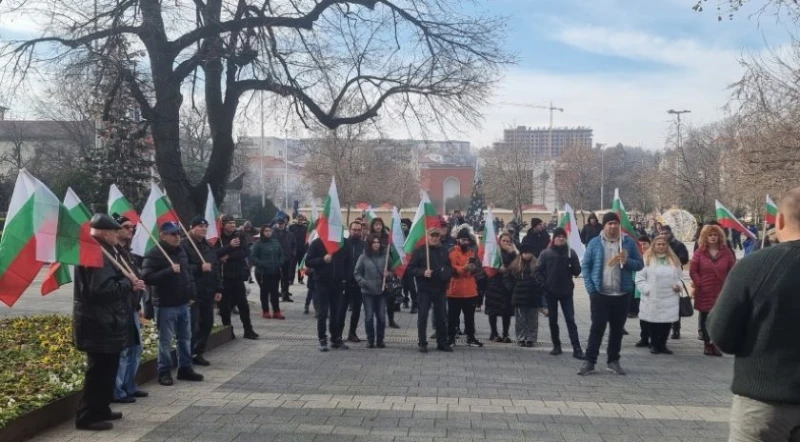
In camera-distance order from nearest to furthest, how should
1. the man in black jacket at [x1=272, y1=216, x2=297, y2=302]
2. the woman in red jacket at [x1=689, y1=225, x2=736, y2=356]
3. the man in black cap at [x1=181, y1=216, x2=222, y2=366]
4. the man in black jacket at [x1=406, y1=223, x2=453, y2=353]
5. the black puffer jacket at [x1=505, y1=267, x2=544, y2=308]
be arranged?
the man in black cap at [x1=181, y1=216, x2=222, y2=366] → the man in black jacket at [x1=406, y1=223, x2=453, y2=353] → the woman in red jacket at [x1=689, y1=225, x2=736, y2=356] → the black puffer jacket at [x1=505, y1=267, x2=544, y2=308] → the man in black jacket at [x1=272, y1=216, x2=297, y2=302]

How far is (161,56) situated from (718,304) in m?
12.0

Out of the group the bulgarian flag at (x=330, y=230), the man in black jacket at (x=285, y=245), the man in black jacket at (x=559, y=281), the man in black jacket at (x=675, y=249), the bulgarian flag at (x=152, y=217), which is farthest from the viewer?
the man in black jacket at (x=285, y=245)

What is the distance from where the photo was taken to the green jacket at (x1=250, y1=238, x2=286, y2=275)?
528 inches

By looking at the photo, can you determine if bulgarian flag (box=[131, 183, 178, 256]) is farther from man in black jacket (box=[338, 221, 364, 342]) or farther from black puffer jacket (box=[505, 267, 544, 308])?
black puffer jacket (box=[505, 267, 544, 308])

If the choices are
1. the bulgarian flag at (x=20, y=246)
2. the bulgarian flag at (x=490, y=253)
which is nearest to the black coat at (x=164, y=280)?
the bulgarian flag at (x=20, y=246)

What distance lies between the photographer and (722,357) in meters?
10.4

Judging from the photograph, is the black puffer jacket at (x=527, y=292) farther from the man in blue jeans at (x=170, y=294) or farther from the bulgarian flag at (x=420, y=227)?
the man in blue jeans at (x=170, y=294)

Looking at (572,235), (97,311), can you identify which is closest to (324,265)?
(572,235)

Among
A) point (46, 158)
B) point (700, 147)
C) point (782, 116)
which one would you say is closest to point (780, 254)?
point (782, 116)

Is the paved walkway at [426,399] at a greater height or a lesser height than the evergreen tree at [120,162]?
lesser

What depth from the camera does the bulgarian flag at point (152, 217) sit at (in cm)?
951

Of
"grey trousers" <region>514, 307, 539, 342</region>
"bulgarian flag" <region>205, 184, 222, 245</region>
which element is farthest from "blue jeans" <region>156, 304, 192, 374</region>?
"grey trousers" <region>514, 307, 539, 342</region>

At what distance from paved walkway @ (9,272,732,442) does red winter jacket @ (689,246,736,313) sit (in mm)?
805

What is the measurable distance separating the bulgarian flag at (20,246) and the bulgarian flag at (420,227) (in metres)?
5.68
